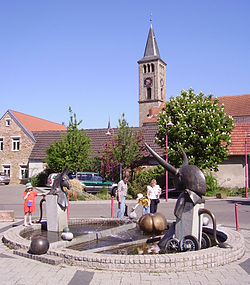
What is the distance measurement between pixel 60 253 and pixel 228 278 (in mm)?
3485

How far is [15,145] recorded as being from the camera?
41.2 m

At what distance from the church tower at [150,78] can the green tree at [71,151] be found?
47341mm

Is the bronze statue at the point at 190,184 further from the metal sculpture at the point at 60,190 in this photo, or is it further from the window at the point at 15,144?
the window at the point at 15,144

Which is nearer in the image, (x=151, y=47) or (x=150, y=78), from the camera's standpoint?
(x=150, y=78)

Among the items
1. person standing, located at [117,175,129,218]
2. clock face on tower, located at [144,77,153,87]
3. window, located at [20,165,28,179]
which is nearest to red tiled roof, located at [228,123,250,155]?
person standing, located at [117,175,129,218]

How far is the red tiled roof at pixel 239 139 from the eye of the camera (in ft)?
105

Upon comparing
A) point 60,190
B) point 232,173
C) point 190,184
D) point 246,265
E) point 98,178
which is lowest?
point 246,265

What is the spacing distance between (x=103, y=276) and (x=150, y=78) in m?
77.3

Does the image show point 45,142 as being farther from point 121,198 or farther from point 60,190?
point 60,190

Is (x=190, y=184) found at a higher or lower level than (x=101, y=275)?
higher

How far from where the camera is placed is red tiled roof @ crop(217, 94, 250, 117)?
177 feet

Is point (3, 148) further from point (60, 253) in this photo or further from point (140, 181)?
point (60, 253)

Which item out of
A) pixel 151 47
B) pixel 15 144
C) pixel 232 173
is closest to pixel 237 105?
pixel 232 173

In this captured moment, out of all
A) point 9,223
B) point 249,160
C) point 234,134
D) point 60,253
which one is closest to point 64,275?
point 60,253
